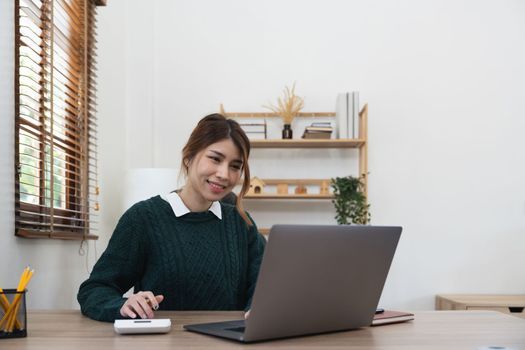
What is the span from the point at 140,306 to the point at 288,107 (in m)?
2.70

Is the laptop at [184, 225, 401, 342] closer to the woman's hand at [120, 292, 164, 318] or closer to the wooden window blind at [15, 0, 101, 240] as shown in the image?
the woman's hand at [120, 292, 164, 318]

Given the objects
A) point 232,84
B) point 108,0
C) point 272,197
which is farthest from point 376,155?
point 108,0

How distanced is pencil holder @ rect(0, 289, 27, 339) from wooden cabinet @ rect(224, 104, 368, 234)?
2.68 meters

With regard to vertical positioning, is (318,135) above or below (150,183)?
above

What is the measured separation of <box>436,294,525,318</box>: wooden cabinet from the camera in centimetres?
364

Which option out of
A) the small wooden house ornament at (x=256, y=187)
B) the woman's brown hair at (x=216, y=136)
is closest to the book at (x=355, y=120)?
the small wooden house ornament at (x=256, y=187)

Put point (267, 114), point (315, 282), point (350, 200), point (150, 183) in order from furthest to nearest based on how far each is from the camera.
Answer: point (267, 114)
point (350, 200)
point (150, 183)
point (315, 282)

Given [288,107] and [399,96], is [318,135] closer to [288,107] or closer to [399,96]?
[288,107]

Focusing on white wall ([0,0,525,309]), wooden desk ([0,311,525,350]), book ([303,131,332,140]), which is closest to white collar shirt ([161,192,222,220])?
wooden desk ([0,311,525,350])

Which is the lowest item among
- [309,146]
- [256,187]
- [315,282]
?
[315,282]

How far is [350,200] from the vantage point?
153 inches

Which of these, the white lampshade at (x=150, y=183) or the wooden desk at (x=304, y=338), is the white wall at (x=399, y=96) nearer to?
the white lampshade at (x=150, y=183)

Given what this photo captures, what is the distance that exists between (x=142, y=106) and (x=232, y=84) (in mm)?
582

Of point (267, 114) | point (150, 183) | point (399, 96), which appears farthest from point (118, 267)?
point (399, 96)
